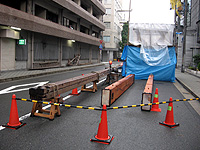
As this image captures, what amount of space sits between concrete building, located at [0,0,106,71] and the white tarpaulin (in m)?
9.32

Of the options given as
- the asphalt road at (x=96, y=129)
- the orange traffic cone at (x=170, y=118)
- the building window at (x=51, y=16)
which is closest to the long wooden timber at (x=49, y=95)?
the asphalt road at (x=96, y=129)

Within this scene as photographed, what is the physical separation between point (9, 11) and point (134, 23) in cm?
973

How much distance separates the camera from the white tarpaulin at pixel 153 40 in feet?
48.8

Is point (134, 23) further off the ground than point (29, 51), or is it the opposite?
point (134, 23)

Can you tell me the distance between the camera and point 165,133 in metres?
4.61

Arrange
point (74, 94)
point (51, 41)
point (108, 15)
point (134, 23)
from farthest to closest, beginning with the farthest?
1. point (108, 15)
2. point (51, 41)
3. point (134, 23)
4. point (74, 94)

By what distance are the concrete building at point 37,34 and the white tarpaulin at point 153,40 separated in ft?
30.6

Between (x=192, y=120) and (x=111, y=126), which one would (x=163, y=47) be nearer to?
(x=192, y=120)

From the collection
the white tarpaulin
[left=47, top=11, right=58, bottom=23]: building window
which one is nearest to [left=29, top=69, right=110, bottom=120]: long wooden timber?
the white tarpaulin

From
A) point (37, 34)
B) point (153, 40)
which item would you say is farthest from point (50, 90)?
point (37, 34)

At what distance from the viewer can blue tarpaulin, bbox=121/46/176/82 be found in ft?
47.6

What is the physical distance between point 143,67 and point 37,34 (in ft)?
38.9

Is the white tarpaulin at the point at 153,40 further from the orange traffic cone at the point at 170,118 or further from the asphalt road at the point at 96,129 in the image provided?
the orange traffic cone at the point at 170,118

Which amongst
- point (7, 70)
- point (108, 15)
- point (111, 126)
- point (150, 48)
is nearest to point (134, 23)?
point (150, 48)
